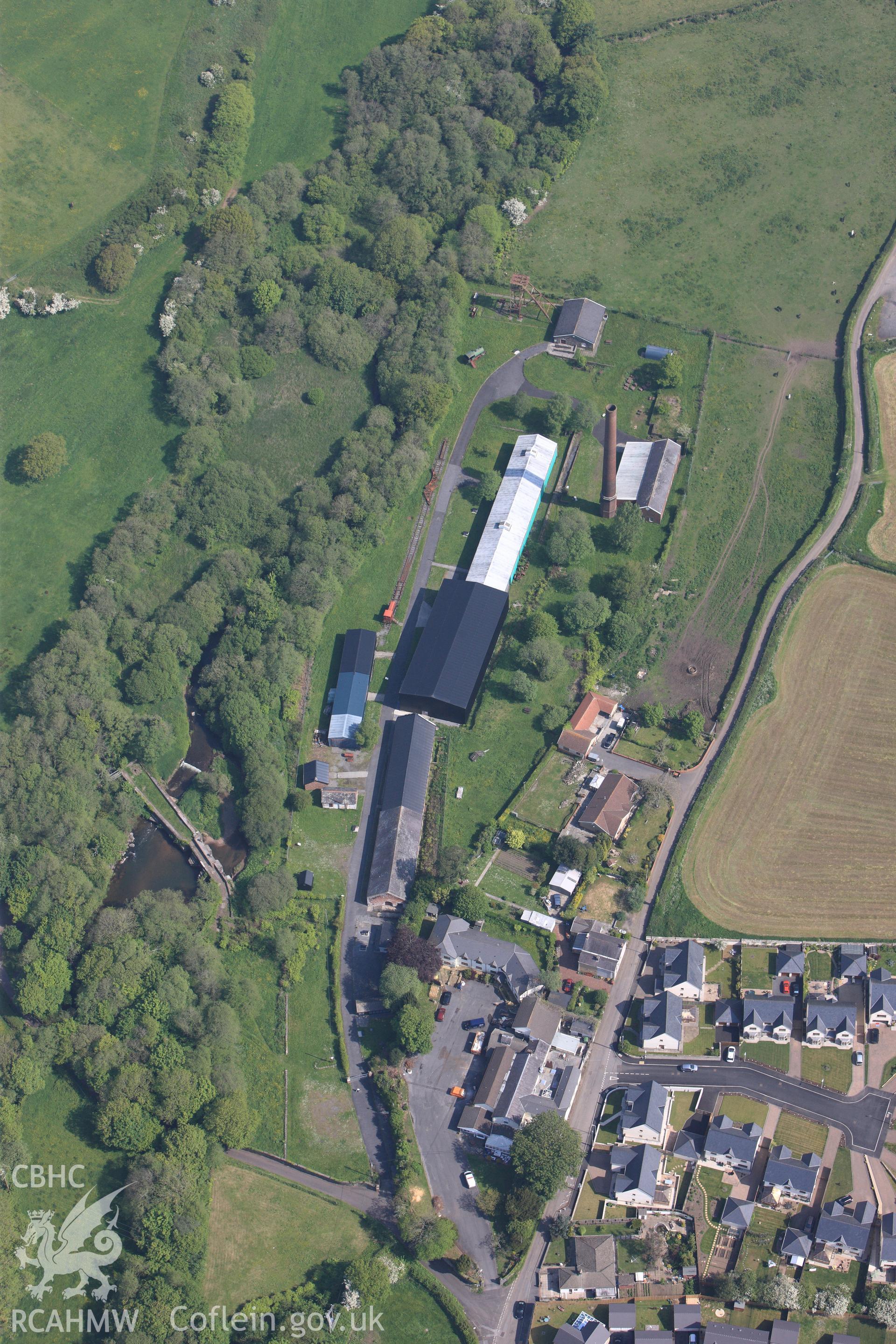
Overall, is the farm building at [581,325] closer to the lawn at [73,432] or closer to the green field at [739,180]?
the green field at [739,180]

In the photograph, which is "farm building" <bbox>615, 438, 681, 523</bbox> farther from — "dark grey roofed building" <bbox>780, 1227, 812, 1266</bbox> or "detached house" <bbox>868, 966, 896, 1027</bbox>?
"dark grey roofed building" <bbox>780, 1227, 812, 1266</bbox>

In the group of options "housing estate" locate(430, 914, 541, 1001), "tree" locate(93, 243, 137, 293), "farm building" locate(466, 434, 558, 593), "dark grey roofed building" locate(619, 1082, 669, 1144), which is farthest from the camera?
"tree" locate(93, 243, 137, 293)

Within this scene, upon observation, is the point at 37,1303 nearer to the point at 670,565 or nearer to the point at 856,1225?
the point at 856,1225

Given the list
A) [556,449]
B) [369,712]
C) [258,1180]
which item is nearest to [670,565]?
[556,449]

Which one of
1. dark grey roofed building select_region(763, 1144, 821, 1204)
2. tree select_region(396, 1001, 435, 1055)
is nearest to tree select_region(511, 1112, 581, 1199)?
tree select_region(396, 1001, 435, 1055)

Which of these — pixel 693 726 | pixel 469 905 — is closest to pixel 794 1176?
pixel 469 905
